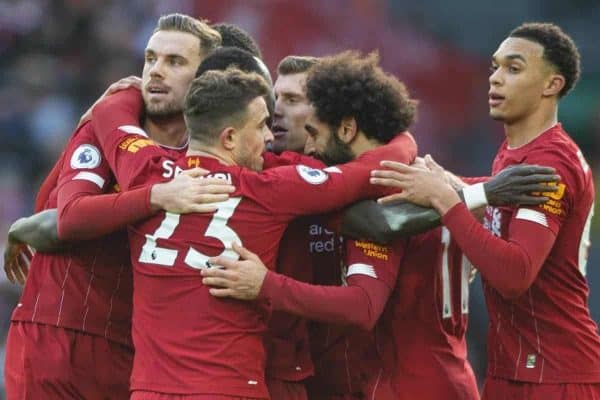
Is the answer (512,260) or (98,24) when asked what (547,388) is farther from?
(98,24)

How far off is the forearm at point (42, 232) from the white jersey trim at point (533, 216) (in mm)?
2244

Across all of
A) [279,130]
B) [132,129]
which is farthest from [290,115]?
[132,129]

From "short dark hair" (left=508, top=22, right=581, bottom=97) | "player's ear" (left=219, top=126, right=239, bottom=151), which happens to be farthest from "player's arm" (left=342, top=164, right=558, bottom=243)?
"short dark hair" (left=508, top=22, right=581, bottom=97)

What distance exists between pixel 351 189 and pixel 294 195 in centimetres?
31

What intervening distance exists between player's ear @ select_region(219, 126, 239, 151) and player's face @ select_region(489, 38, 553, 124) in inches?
60.3

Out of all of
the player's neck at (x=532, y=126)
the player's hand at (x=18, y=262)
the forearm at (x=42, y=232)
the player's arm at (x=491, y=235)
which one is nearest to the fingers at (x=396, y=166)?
the player's arm at (x=491, y=235)

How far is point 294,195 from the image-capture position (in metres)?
5.31

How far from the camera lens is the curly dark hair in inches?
228

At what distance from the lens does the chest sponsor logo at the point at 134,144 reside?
568cm

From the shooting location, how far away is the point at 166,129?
20.8ft

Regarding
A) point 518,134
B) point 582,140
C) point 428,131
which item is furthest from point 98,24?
point 518,134

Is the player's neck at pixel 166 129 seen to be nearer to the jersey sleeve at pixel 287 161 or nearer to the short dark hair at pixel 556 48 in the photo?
the jersey sleeve at pixel 287 161

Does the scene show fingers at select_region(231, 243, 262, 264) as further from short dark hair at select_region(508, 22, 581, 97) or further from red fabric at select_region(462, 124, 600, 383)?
short dark hair at select_region(508, 22, 581, 97)

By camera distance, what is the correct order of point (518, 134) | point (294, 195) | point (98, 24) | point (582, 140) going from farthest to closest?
point (98, 24) < point (582, 140) < point (518, 134) < point (294, 195)
